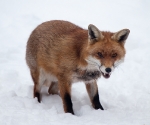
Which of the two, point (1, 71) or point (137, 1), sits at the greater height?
point (137, 1)

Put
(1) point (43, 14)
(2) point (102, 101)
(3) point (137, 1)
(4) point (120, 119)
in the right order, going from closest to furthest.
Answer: (4) point (120, 119), (2) point (102, 101), (1) point (43, 14), (3) point (137, 1)

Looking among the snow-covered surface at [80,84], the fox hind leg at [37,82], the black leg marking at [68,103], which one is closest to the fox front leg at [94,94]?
the snow-covered surface at [80,84]

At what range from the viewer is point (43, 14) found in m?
11.8

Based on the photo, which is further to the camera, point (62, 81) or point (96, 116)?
point (62, 81)

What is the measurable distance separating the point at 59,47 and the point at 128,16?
7448 millimetres

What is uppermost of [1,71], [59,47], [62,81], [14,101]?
[59,47]

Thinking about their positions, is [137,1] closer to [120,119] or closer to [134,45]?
[134,45]

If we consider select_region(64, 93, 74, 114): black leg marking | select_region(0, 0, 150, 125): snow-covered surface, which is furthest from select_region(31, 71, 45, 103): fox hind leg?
select_region(64, 93, 74, 114): black leg marking

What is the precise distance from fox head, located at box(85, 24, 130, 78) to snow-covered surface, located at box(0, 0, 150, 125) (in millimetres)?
943

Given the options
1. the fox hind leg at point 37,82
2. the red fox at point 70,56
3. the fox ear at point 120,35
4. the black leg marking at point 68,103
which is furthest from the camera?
the fox hind leg at point 37,82

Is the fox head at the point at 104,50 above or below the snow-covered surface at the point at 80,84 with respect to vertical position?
above

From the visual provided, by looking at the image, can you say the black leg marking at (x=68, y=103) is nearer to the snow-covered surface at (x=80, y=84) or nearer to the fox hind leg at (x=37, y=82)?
the snow-covered surface at (x=80, y=84)

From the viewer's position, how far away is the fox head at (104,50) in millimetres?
4567

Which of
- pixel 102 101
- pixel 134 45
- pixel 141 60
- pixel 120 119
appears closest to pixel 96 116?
pixel 120 119
